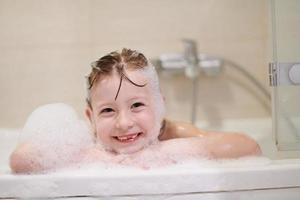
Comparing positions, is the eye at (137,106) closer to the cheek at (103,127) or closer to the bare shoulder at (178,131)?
the cheek at (103,127)

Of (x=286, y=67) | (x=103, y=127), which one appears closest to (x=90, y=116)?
(x=103, y=127)

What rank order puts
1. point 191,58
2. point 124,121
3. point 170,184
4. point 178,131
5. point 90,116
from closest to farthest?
1. point 170,184
2. point 124,121
3. point 90,116
4. point 178,131
5. point 191,58

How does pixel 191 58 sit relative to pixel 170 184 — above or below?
above

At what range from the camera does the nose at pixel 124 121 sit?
88 centimetres

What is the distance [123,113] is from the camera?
90cm

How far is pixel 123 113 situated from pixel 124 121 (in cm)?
2

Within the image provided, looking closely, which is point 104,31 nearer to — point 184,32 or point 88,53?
point 88,53

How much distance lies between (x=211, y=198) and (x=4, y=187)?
0.41 metres

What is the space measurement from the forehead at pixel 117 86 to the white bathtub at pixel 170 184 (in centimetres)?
20

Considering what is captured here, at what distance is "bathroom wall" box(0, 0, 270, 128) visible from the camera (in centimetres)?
153

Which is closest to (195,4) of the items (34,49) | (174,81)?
(174,81)

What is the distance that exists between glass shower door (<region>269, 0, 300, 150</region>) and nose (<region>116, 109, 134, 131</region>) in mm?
328

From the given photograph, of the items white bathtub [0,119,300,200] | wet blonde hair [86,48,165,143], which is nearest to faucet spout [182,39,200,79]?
wet blonde hair [86,48,165,143]

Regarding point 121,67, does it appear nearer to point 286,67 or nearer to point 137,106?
point 137,106
